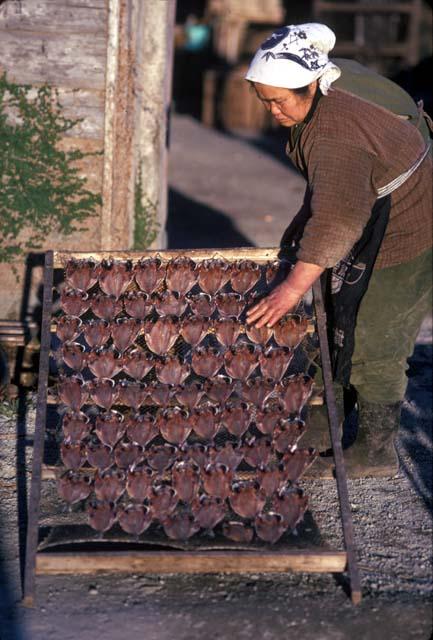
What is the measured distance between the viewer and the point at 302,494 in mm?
3754

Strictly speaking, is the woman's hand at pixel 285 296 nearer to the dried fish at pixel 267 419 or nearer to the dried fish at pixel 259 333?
the dried fish at pixel 259 333

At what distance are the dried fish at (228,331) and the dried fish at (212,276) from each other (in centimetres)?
21

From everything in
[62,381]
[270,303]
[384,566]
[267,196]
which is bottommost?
[267,196]

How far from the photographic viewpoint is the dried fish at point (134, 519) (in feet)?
11.9

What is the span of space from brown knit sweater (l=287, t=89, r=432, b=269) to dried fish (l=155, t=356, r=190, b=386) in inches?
29.2

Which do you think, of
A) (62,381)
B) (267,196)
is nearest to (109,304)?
(62,381)

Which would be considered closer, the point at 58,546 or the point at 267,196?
the point at 58,546

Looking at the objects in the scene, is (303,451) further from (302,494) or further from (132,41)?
(132,41)

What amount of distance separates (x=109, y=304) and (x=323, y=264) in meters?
1.05

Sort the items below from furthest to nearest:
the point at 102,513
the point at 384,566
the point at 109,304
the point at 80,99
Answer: the point at 80,99, the point at 109,304, the point at 384,566, the point at 102,513

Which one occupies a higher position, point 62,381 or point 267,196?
point 62,381

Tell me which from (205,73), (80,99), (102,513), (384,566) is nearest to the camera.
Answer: (102,513)

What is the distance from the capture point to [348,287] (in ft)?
14.2

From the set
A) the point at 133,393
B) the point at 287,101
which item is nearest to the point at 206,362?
the point at 133,393
